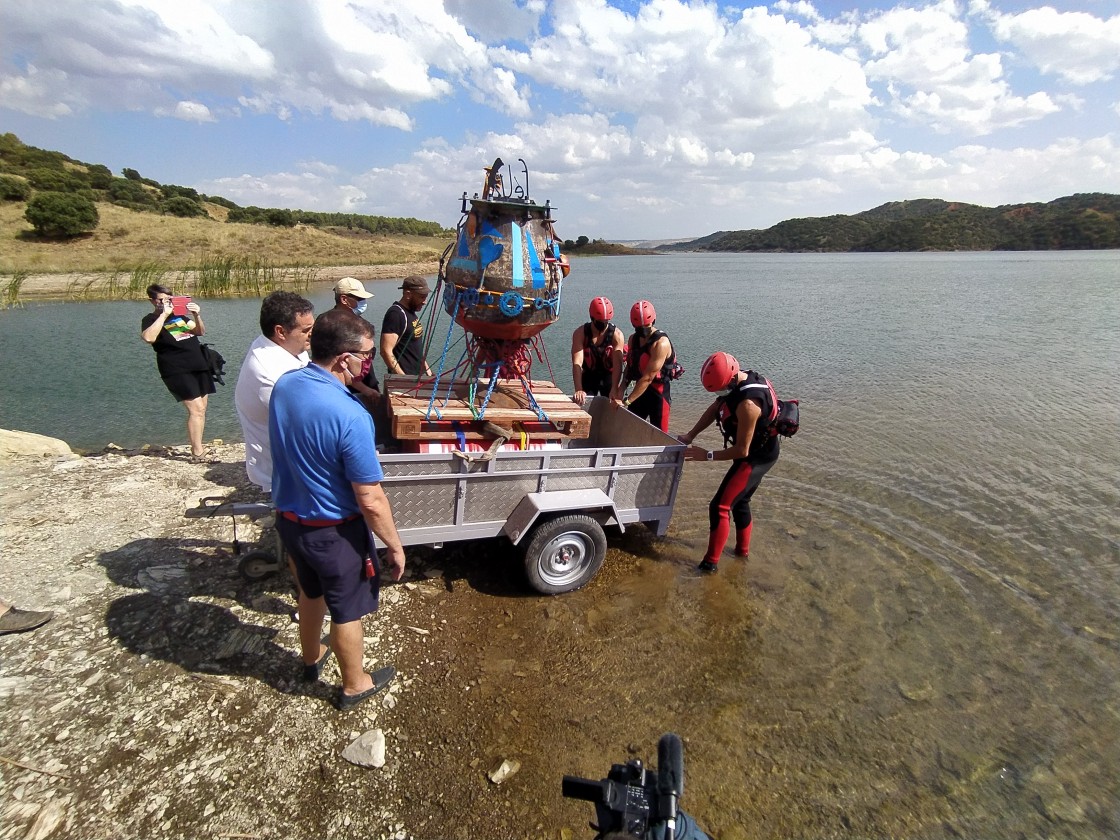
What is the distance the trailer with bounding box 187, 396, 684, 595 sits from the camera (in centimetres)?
392

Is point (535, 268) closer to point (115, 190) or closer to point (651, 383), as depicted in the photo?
point (651, 383)

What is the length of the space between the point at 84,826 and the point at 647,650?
126 inches

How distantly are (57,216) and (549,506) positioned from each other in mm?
44725

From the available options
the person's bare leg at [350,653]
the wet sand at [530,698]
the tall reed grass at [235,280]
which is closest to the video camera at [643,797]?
the wet sand at [530,698]

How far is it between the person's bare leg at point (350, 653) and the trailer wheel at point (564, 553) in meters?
1.46

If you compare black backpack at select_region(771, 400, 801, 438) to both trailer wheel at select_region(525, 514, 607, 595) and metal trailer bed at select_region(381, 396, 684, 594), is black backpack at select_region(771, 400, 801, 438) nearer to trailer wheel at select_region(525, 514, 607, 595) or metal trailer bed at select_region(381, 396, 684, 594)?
metal trailer bed at select_region(381, 396, 684, 594)

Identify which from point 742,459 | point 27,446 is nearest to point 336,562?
point 742,459

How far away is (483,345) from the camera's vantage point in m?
4.74

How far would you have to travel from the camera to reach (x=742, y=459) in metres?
4.95

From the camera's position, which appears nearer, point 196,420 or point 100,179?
point 196,420

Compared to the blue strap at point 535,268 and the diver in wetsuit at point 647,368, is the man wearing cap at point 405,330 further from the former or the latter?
the diver in wetsuit at point 647,368

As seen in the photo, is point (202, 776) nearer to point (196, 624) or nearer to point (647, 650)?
point (196, 624)

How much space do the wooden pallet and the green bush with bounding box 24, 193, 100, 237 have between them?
1680 inches

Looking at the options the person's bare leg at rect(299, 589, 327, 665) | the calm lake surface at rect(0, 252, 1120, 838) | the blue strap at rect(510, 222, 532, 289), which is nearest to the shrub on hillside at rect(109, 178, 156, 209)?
the calm lake surface at rect(0, 252, 1120, 838)
